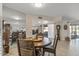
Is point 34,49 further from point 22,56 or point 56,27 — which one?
point 56,27

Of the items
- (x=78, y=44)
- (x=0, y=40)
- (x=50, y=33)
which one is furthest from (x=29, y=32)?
(x=78, y=44)

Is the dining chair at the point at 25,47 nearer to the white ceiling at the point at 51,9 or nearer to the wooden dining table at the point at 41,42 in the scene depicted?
the wooden dining table at the point at 41,42

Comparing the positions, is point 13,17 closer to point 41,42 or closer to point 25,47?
point 25,47

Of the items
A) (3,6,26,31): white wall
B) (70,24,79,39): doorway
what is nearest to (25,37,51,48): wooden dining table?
(3,6,26,31): white wall

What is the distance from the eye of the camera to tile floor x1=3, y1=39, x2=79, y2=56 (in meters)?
2.40

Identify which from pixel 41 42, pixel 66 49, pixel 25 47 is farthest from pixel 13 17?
pixel 66 49

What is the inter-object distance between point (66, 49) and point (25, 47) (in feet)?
3.02

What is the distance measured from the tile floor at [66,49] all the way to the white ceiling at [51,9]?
547 millimetres

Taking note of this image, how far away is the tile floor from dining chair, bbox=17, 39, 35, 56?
0.11 metres

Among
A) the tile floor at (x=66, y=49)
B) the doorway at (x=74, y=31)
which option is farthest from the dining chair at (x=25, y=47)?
the doorway at (x=74, y=31)

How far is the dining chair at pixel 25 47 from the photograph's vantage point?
8.14 feet

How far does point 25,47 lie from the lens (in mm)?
2639

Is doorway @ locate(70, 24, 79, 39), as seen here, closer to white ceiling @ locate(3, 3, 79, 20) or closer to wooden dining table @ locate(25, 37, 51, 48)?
white ceiling @ locate(3, 3, 79, 20)

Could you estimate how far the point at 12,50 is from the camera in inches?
94.2
